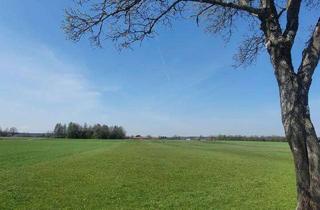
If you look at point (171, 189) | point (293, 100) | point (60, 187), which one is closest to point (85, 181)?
point (60, 187)

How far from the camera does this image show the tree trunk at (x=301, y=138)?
755 cm

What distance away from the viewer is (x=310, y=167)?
24.9 feet

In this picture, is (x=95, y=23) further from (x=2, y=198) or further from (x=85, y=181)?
(x=85, y=181)

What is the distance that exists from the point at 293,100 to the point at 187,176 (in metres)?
20.2

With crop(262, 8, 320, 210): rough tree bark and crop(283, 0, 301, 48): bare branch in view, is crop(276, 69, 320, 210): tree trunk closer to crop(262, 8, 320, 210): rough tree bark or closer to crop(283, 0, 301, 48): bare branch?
crop(262, 8, 320, 210): rough tree bark

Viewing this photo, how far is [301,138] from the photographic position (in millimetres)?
7699

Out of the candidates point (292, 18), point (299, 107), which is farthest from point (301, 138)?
point (292, 18)

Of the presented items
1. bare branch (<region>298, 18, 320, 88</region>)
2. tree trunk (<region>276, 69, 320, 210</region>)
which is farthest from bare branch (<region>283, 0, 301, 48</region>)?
tree trunk (<region>276, 69, 320, 210</region>)

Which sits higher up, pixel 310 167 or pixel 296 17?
pixel 296 17

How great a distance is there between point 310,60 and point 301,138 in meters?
1.38

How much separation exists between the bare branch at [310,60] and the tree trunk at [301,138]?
0.11 m

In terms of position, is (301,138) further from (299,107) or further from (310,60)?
(310,60)

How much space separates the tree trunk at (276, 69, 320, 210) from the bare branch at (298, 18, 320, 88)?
11 centimetres

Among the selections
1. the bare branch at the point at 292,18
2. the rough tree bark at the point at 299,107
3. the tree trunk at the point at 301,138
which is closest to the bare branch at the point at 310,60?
the rough tree bark at the point at 299,107
